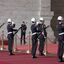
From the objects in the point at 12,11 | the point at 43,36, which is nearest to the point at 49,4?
the point at 12,11

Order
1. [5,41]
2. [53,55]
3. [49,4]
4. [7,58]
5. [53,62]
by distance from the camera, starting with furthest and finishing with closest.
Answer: [49,4] < [5,41] < [53,55] < [7,58] < [53,62]

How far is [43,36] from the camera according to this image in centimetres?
2481

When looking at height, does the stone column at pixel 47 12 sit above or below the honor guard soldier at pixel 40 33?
above

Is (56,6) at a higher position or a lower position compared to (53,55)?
higher

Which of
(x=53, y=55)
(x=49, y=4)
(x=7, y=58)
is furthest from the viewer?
(x=49, y=4)

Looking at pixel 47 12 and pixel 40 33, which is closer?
pixel 40 33

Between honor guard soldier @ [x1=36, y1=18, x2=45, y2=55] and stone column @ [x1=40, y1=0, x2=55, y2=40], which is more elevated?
stone column @ [x1=40, y1=0, x2=55, y2=40]

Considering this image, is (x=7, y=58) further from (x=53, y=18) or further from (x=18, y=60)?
(x=53, y=18)

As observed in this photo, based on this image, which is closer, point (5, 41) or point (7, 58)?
point (7, 58)

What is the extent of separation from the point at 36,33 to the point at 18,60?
1.91 meters

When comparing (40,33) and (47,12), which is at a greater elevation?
→ (47,12)

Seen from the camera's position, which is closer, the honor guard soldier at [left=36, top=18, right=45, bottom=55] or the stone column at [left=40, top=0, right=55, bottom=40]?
the honor guard soldier at [left=36, top=18, right=45, bottom=55]

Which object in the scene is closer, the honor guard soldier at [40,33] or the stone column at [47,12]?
the honor guard soldier at [40,33]

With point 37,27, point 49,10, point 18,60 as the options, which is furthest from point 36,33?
point 49,10
